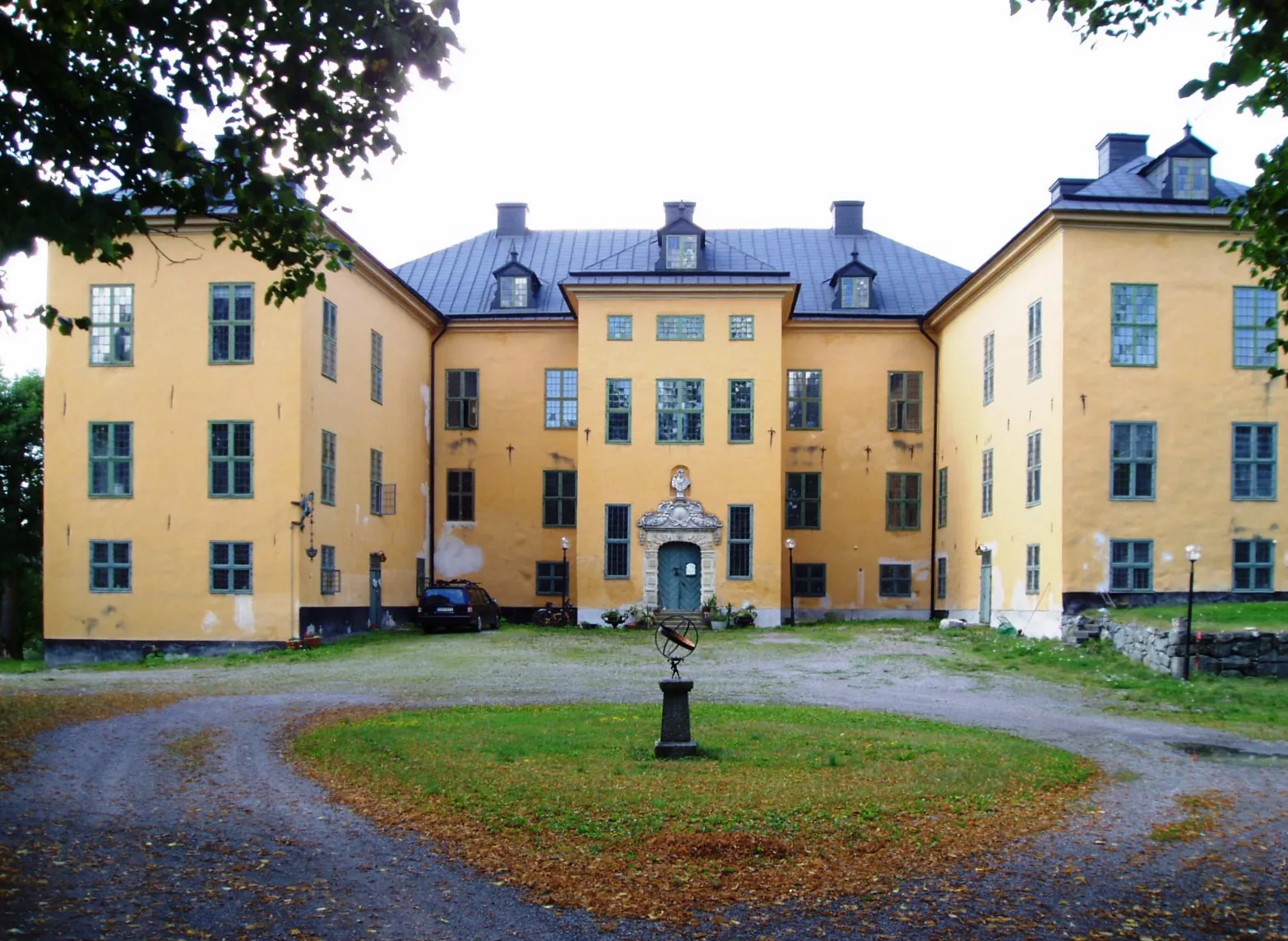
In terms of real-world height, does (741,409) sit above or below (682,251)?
below

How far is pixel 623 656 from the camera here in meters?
25.5

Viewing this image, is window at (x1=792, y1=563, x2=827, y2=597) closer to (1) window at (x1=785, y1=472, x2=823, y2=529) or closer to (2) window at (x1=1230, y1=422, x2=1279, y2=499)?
(1) window at (x1=785, y1=472, x2=823, y2=529)

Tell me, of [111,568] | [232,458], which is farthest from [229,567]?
[111,568]

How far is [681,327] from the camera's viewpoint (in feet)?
117

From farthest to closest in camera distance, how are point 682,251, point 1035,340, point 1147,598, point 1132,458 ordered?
point 682,251 < point 1035,340 < point 1132,458 < point 1147,598

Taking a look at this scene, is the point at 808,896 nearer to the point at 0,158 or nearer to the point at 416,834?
the point at 416,834

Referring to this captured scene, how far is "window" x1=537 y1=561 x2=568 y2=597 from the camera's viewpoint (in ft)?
125

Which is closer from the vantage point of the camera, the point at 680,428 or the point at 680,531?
the point at 680,531

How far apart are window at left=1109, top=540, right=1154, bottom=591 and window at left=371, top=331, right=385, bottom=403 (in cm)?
1786


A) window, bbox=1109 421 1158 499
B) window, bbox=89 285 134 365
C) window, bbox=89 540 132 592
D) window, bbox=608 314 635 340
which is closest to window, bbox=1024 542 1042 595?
window, bbox=1109 421 1158 499

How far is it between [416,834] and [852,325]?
3135 cm

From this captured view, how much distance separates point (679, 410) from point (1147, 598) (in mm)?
13728

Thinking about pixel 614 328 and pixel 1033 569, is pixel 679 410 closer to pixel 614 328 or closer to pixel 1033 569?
pixel 614 328

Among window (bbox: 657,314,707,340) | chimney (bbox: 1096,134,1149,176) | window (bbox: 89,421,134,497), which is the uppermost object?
chimney (bbox: 1096,134,1149,176)
